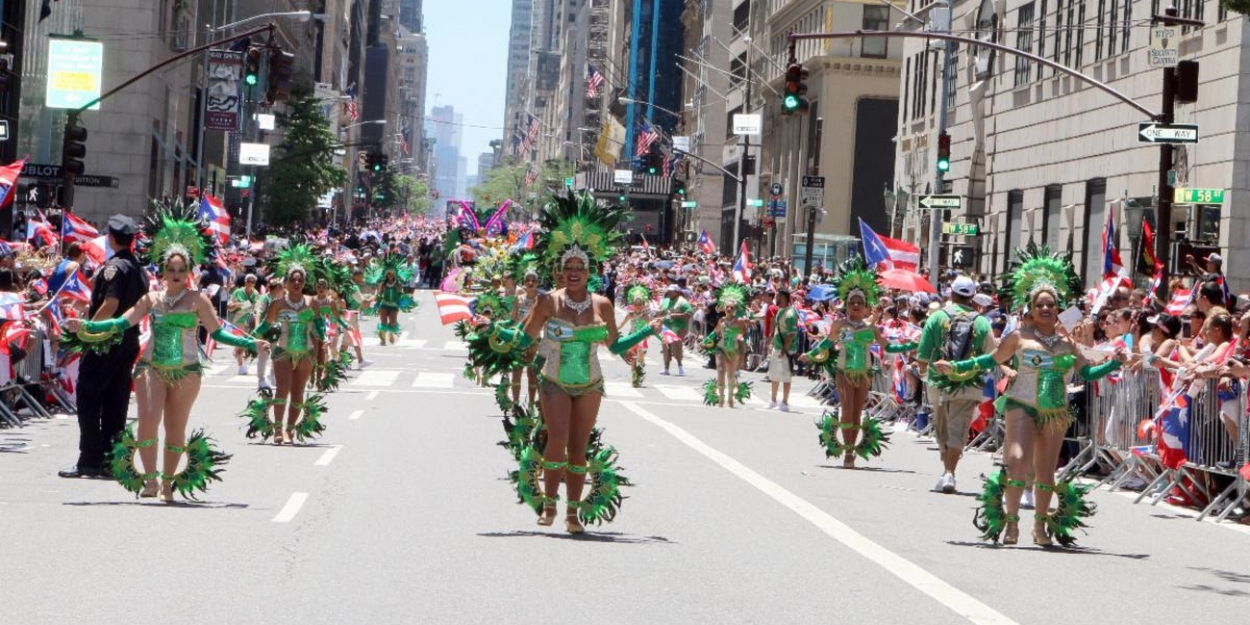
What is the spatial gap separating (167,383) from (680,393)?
2000 centimetres

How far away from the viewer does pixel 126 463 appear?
14.1 meters

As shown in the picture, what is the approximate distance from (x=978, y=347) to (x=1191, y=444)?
231 centimetres

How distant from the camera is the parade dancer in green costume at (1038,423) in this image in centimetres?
1329

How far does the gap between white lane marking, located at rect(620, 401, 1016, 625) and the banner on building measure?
46633mm

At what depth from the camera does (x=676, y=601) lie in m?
9.80

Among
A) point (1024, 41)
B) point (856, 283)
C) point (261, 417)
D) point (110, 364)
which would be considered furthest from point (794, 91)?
point (1024, 41)

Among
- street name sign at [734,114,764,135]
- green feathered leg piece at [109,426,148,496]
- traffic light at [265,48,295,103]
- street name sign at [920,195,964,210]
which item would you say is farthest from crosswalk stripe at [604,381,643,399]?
street name sign at [734,114,764,135]

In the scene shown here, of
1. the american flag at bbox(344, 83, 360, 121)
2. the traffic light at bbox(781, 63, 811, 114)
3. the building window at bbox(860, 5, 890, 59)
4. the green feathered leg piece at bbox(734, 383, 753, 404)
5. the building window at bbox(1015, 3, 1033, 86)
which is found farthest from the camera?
the american flag at bbox(344, 83, 360, 121)

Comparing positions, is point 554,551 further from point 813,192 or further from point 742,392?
point 813,192

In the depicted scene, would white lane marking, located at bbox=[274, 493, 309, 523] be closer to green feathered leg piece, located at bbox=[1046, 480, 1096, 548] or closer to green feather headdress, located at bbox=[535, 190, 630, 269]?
green feather headdress, located at bbox=[535, 190, 630, 269]

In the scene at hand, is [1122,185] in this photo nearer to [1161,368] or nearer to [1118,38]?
[1118,38]

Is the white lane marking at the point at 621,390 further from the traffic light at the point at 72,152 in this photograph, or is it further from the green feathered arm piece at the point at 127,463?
the green feathered arm piece at the point at 127,463

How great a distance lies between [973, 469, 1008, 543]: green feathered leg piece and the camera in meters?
13.2

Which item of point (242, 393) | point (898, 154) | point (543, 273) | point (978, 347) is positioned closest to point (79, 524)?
point (543, 273)
